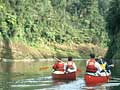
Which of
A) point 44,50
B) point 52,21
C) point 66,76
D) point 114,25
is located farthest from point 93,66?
point 52,21

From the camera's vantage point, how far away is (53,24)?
13025 centimetres

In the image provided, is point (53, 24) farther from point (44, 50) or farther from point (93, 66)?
point (93, 66)

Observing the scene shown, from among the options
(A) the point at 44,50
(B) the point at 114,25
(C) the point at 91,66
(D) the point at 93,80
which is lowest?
(A) the point at 44,50

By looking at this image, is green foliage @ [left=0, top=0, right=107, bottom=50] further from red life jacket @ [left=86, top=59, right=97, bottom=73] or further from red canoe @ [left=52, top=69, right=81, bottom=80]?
red life jacket @ [left=86, top=59, right=97, bottom=73]

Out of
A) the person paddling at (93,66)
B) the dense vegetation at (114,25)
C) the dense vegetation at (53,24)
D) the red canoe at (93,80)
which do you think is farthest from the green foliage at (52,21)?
the person paddling at (93,66)

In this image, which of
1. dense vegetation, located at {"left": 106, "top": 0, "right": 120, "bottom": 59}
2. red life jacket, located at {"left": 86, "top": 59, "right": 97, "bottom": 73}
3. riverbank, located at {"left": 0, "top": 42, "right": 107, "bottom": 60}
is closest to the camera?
red life jacket, located at {"left": 86, "top": 59, "right": 97, "bottom": 73}

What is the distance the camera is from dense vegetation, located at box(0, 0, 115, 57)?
106875 mm

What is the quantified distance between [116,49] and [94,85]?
1693 inches

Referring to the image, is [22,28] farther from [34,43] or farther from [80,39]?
[80,39]

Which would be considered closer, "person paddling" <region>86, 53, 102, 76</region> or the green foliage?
"person paddling" <region>86, 53, 102, 76</region>

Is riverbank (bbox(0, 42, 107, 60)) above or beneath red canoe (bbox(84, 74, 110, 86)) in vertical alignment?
beneath

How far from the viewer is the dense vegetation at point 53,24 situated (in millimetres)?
106875

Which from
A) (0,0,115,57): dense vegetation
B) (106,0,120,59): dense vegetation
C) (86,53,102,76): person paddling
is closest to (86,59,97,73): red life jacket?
(86,53,102,76): person paddling

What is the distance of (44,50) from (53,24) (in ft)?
60.9
